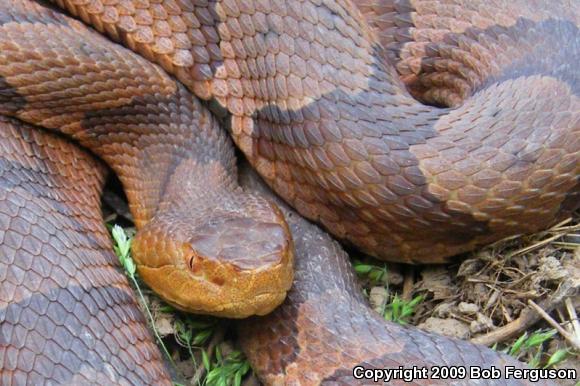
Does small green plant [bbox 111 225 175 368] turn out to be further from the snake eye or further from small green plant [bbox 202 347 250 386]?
the snake eye

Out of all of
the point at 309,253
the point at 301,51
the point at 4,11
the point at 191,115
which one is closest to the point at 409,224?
the point at 309,253

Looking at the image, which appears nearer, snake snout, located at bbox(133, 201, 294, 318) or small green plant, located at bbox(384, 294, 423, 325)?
snake snout, located at bbox(133, 201, 294, 318)

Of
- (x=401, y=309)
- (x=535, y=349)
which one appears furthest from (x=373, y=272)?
(x=535, y=349)

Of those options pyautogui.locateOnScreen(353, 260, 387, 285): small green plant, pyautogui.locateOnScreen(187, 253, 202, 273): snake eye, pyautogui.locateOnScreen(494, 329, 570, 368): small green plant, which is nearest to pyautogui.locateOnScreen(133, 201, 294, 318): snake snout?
pyautogui.locateOnScreen(187, 253, 202, 273): snake eye

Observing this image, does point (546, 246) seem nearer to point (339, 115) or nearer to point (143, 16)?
point (339, 115)

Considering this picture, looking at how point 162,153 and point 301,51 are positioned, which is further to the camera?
point 162,153

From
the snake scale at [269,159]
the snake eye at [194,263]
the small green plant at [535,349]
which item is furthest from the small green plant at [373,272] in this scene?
the snake eye at [194,263]

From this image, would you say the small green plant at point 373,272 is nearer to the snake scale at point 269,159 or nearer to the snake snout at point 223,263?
the snake scale at point 269,159
